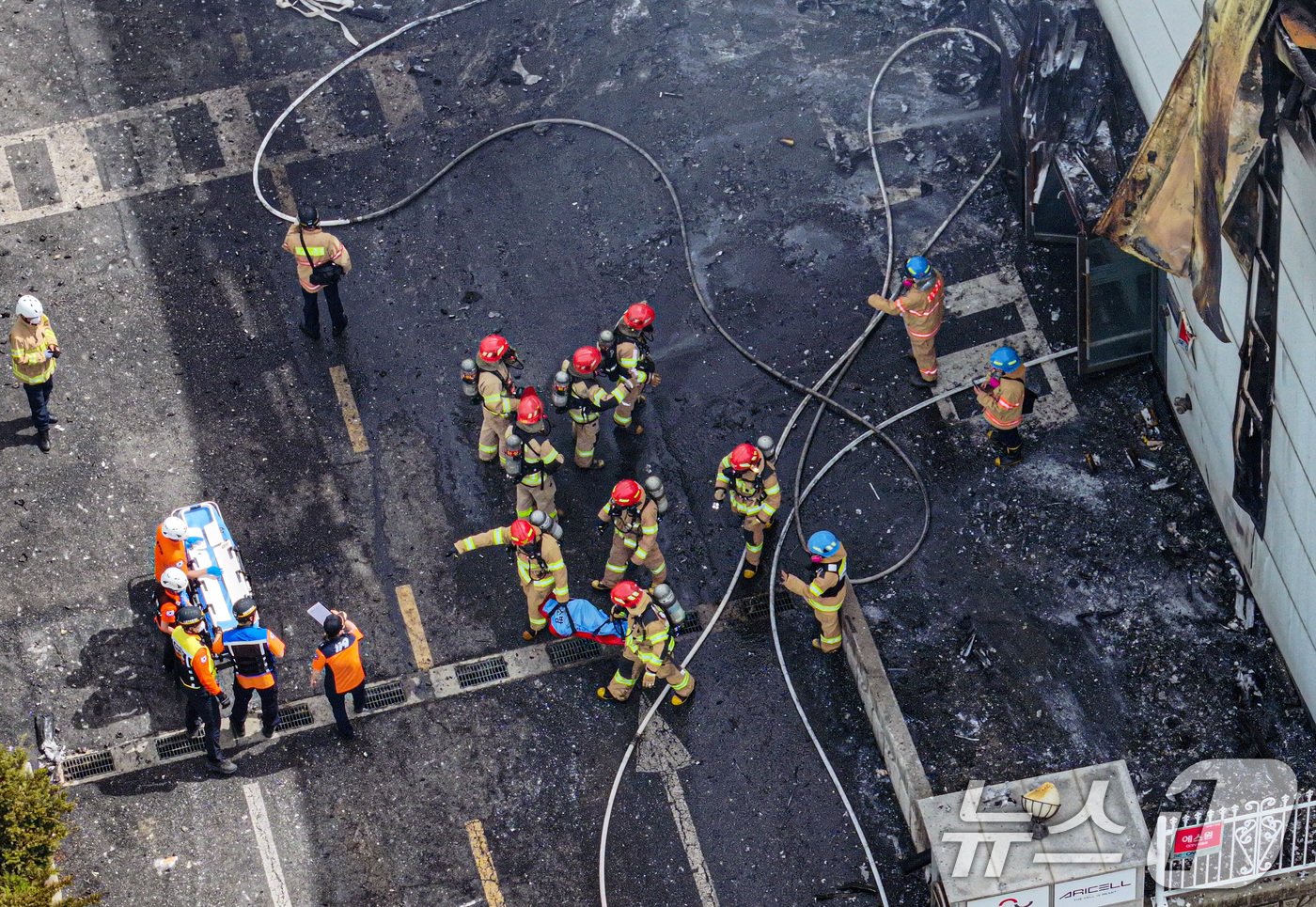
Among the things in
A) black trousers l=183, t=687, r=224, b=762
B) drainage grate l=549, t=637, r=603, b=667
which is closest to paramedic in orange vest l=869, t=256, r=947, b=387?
drainage grate l=549, t=637, r=603, b=667

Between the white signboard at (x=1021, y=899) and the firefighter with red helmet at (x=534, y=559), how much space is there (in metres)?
4.38

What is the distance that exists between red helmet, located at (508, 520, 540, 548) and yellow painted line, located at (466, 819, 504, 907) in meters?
2.37

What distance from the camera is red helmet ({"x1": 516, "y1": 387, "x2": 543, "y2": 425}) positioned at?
14.9 meters

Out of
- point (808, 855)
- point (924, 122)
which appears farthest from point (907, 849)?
point (924, 122)

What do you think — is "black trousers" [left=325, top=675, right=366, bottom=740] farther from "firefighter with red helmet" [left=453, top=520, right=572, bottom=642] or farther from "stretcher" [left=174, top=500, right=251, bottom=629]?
"firefighter with red helmet" [left=453, top=520, right=572, bottom=642]

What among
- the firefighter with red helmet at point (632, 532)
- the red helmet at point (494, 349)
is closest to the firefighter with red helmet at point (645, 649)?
the firefighter with red helmet at point (632, 532)

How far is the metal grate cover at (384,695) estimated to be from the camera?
48.1 ft

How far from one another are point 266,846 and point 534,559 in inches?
128

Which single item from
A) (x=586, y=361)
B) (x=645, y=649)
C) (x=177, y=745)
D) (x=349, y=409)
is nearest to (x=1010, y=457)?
(x=586, y=361)

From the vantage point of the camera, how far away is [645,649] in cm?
1377

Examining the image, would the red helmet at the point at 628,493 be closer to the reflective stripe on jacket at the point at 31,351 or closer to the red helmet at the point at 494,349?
the red helmet at the point at 494,349

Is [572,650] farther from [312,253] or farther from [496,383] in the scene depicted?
[312,253]

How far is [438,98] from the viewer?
18406 millimetres

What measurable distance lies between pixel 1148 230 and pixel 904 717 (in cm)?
455
